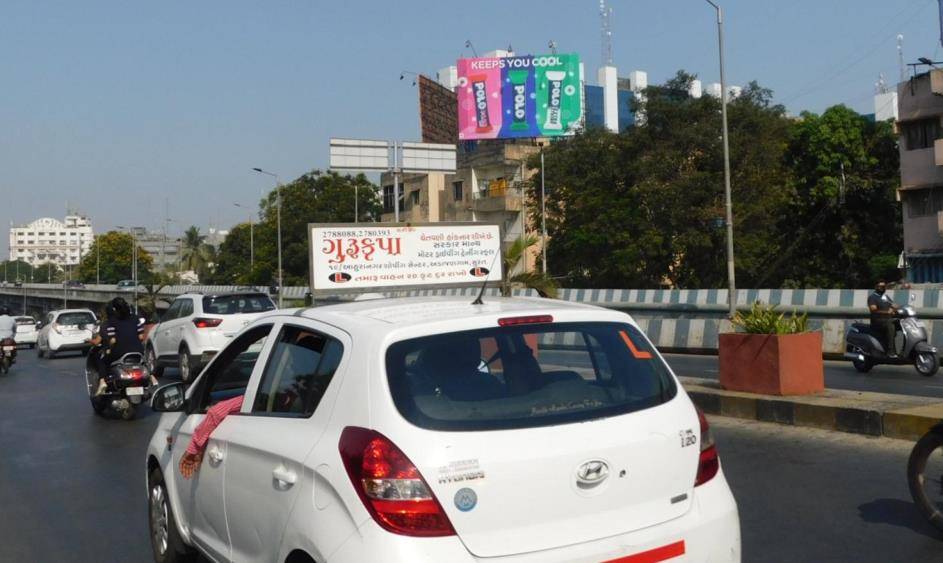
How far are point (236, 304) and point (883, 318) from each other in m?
11.4

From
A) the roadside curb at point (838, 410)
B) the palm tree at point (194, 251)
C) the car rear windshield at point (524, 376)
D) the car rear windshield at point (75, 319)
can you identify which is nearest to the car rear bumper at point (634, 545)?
the car rear windshield at point (524, 376)

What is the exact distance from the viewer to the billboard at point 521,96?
224 ft

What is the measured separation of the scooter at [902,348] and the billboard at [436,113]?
6341cm

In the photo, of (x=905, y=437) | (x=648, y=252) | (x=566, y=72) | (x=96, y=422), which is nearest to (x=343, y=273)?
(x=96, y=422)

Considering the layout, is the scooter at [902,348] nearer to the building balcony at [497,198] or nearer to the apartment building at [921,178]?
the apartment building at [921,178]

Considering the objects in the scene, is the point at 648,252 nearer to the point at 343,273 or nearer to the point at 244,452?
the point at 343,273

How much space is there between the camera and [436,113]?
79.8m

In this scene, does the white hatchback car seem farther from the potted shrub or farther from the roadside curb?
the potted shrub

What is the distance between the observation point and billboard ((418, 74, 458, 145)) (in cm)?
7862

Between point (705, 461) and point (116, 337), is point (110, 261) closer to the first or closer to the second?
point (116, 337)

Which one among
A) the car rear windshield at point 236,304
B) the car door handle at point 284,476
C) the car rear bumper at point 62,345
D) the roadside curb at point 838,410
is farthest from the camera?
the car rear bumper at point 62,345

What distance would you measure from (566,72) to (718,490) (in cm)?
6620

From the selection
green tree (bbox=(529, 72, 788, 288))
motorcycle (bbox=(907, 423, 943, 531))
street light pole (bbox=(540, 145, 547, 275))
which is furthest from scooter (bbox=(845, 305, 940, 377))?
street light pole (bbox=(540, 145, 547, 275))

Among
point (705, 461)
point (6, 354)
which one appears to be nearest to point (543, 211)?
point (6, 354)
